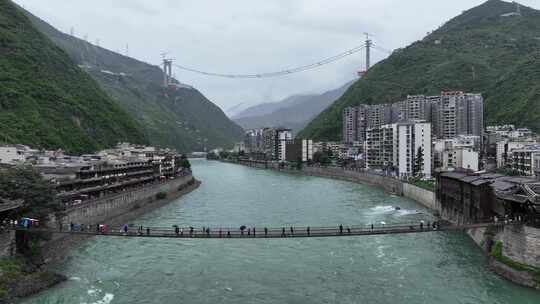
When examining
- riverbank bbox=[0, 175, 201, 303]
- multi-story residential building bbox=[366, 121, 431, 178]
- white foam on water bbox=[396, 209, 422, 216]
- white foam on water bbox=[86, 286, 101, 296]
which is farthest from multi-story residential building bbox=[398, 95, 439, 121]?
white foam on water bbox=[86, 286, 101, 296]

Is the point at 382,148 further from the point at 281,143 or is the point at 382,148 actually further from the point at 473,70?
the point at 473,70

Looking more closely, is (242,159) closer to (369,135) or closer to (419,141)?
(369,135)

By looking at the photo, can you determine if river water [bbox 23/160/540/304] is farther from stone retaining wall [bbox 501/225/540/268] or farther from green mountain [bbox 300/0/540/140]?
green mountain [bbox 300/0/540/140]

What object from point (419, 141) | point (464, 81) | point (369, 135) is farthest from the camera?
point (464, 81)

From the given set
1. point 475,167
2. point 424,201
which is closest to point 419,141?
point 475,167

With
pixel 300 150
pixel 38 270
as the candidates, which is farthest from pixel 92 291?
pixel 300 150
